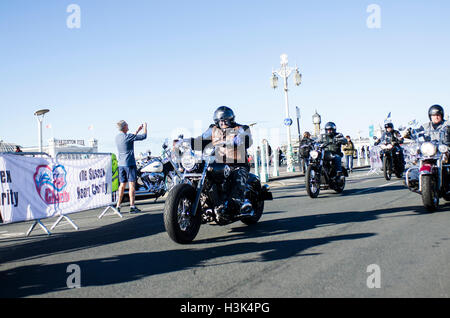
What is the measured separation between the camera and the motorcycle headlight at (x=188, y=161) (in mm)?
5242

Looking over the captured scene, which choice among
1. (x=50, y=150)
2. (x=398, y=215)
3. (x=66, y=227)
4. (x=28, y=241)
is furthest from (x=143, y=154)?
(x=50, y=150)

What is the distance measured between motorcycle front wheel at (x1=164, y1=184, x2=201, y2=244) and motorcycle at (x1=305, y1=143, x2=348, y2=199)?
16.8ft

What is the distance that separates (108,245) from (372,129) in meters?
26.4

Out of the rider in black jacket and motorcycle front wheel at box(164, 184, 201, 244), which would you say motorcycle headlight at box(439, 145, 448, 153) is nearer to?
motorcycle front wheel at box(164, 184, 201, 244)

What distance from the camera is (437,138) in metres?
7.56

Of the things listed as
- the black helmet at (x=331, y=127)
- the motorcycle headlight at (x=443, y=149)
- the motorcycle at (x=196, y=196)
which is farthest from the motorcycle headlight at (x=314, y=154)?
the motorcycle at (x=196, y=196)

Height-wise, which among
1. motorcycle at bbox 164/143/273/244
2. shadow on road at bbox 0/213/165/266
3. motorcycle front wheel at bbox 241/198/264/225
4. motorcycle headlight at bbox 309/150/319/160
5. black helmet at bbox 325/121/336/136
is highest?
black helmet at bbox 325/121/336/136

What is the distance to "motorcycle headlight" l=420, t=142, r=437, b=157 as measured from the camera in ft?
23.2

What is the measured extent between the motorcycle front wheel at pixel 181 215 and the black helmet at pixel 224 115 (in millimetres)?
1338

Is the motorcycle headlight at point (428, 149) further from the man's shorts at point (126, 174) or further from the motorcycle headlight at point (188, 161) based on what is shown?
the man's shorts at point (126, 174)

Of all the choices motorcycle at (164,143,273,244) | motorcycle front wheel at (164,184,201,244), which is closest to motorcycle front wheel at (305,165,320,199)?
motorcycle at (164,143,273,244)

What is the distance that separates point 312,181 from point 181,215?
220 inches

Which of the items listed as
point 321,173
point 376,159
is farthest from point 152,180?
point 376,159

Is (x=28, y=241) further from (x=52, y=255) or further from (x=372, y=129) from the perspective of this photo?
(x=372, y=129)
